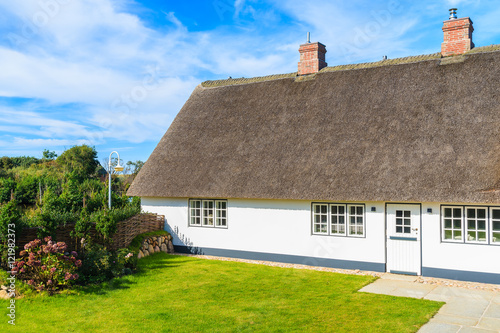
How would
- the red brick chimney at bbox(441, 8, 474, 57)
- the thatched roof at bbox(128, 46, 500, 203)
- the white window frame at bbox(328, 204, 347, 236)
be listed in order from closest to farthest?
the thatched roof at bbox(128, 46, 500, 203) < the white window frame at bbox(328, 204, 347, 236) < the red brick chimney at bbox(441, 8, 474, 57)

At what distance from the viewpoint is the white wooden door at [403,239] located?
34.3 feet

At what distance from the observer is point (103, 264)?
9.87m

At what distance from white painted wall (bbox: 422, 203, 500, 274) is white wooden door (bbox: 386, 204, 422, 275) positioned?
0.58 feet

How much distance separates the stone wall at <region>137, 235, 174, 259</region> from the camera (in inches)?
498

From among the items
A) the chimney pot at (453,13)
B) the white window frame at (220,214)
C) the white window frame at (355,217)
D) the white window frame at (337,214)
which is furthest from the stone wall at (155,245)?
the chimney pot at (453,13)

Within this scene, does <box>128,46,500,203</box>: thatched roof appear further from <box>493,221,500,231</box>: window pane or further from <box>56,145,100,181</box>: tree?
<box>56,145,100,181</box>: tree

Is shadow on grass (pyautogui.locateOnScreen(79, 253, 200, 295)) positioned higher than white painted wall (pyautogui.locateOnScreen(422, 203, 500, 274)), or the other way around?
white painted wall (pyautogui.locateOnScreen(422, 203, 500, 274))

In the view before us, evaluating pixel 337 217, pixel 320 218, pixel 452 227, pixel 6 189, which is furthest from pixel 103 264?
pixel 6 189

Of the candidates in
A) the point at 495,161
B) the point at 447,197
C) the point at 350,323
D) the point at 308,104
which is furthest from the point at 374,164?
the point at 350,323

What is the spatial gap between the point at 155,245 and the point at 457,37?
454 inches

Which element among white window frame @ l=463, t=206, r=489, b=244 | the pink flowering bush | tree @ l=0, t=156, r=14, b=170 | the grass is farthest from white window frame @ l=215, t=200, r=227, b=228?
tree @ l=0, t=156, r=14, b=170

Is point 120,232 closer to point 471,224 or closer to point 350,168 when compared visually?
point 350,168

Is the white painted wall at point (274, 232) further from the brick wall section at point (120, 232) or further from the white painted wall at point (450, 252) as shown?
the white painted wall at point (450, 252)

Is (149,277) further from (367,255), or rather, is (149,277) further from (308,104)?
(308,104)
